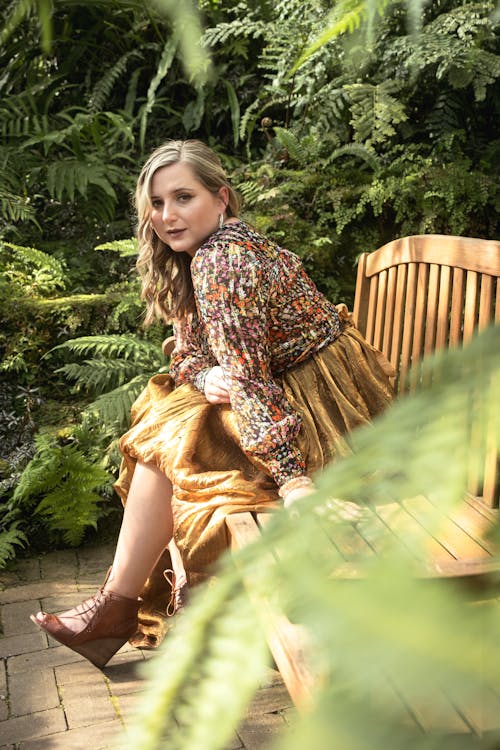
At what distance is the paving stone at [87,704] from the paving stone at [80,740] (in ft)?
0.10

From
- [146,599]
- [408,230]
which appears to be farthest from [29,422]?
[408,230]

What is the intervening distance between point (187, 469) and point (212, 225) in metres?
0.81

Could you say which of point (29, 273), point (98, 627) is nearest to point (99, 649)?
point (98, 627)

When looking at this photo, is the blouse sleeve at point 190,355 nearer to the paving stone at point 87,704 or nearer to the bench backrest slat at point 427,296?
the bench backrest slat at point 427,296

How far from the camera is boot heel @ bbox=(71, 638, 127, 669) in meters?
2.51

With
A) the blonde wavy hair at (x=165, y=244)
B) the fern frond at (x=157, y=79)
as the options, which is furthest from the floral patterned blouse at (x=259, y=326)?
the fern frond at (x=157, y=79)

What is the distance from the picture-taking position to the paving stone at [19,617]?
282cm

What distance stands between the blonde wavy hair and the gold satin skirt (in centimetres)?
33

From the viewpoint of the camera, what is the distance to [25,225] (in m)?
5.47

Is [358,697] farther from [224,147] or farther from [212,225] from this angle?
[224,147]

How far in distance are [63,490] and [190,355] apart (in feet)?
3.82

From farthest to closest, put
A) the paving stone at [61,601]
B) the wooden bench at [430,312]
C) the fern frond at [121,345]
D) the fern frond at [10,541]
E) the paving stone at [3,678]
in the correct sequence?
the fern frond at [121,345]
the fern frond at [10,541]
the paving stone at [61,601]
the paving stone at [3,678]
the wooden bench at [430,312]

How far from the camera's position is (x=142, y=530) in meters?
2.42

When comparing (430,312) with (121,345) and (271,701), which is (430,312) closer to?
(271,701)
